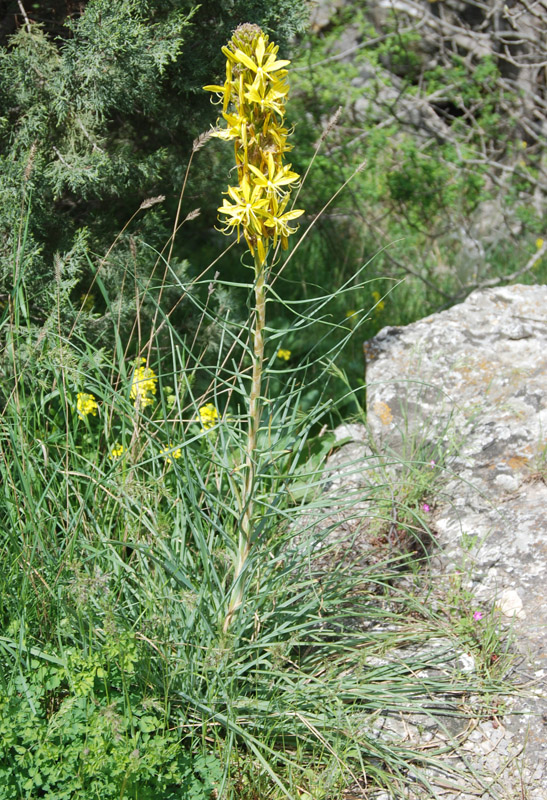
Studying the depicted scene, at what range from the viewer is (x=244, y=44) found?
1.71 meters

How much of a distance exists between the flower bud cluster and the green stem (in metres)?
0.12

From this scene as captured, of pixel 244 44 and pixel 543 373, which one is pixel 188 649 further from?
pixel 543 373

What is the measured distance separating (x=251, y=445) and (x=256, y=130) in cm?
77

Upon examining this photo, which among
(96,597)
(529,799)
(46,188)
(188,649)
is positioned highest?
A: (46,188)

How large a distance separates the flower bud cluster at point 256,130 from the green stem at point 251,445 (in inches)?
4.6

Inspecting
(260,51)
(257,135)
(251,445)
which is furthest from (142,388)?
(260,51)

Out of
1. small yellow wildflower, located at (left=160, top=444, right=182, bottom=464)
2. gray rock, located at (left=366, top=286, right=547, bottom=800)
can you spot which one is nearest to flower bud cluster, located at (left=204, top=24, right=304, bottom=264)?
small yellow wildflower, located at (left=160, top=444, right=182, bottom=464)

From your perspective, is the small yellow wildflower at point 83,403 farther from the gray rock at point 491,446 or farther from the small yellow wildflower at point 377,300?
the small yellow wildflower at point 377,300

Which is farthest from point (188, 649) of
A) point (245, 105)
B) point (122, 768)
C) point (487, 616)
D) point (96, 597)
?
point (245, 105)

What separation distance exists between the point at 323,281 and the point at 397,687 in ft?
9.07

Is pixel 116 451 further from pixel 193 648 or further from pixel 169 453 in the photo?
pixel 193 648

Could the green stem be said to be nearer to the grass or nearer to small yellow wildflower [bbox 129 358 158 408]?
the grass

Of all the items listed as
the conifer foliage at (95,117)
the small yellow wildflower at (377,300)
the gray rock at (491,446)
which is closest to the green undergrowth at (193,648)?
the gray rock at (491,446)

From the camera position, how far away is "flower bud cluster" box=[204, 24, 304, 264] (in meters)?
1.70
